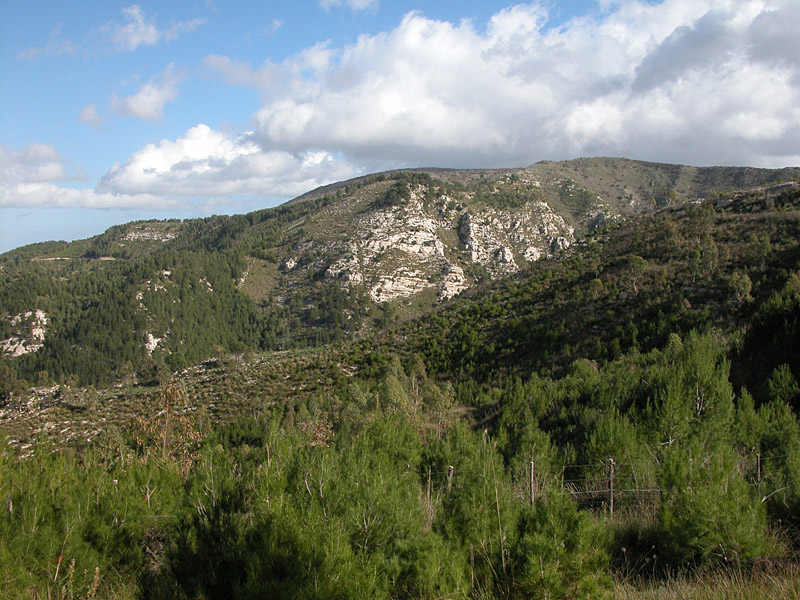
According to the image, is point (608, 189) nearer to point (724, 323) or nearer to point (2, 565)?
point (724, 323)

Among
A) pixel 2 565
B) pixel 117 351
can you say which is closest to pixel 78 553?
pixel 2 565

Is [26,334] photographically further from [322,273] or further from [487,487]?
[487,487]

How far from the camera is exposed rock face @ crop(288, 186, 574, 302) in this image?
10731 centimetres

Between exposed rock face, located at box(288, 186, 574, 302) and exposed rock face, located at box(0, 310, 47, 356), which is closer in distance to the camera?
exposed rock face, located at box(0, 310, 47, 356)

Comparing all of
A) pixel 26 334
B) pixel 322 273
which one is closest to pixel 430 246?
pixel 322 273

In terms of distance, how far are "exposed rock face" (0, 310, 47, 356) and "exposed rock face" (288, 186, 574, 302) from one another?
54.5 metres

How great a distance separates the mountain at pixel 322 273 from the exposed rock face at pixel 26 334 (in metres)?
0.26

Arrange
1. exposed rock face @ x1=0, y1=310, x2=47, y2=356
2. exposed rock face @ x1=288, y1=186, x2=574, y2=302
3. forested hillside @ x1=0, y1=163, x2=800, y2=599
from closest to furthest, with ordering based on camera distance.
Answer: forested hillside @ x1=0, y1=163, x2=800, y2=599 → exposed rock face @ x1=0, y1=310, x2=47, y2=356 → exposed rock face @ x1=288, y1=186, x2=574, y2=302

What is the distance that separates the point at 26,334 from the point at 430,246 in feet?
303

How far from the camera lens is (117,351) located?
3728 inches

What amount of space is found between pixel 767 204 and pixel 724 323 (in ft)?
71.9

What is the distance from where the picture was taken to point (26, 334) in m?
102

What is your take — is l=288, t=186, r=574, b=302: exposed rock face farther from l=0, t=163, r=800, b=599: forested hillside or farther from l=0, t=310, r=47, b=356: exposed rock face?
l=0, t=163, r=800, b=599: forested hillside

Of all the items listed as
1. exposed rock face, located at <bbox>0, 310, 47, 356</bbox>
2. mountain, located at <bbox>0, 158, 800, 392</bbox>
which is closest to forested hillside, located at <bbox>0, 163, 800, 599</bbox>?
mountain, located at <bbox>0, 158, 800, 392</bbox>
